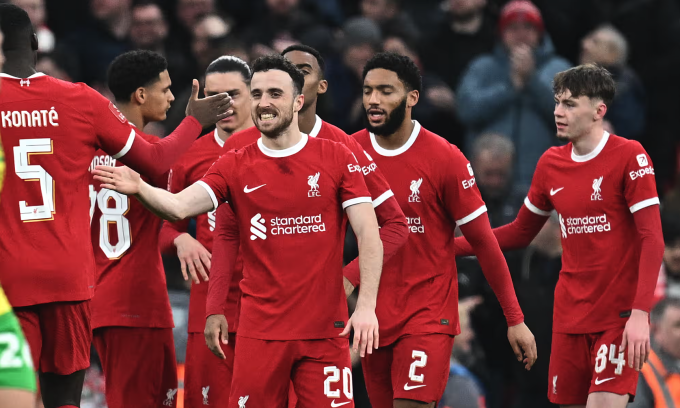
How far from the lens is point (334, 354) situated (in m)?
6.38

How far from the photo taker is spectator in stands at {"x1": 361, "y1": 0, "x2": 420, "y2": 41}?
1281cm

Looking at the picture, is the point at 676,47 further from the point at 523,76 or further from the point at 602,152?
the point at 602,152

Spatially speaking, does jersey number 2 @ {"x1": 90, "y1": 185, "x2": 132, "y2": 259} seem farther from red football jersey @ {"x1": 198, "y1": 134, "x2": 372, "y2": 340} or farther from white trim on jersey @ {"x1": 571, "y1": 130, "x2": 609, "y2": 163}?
white trim on jersey @ {"x1": 571, "y1": 130, "x2": 609, "y2": 163}

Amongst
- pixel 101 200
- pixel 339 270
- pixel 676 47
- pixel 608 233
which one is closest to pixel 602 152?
pixel 608 233

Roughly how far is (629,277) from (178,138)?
3052mm

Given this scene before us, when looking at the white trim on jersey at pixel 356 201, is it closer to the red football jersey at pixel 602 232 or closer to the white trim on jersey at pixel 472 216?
the white trim on jersey at pixel 472 216

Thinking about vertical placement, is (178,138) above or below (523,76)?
below

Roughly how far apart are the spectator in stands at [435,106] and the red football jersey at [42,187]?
5.77 meters

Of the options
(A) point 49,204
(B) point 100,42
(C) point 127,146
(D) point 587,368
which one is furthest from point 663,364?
(B) point 100,42

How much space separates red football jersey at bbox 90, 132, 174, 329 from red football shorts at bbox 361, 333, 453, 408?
153 centimetres

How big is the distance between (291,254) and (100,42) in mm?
7548

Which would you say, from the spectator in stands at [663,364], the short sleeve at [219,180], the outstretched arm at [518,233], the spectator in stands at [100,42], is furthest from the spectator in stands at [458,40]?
the short sleeve at [219,180]

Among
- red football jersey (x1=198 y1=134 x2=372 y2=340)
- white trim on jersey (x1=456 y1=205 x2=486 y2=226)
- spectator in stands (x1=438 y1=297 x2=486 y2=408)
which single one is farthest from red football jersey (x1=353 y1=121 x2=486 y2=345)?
spectator in stands (x1=438 y1=297 x2=486 y2=408)

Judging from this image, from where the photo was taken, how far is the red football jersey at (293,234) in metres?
6.36
